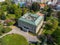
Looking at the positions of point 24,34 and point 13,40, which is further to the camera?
point 24,34

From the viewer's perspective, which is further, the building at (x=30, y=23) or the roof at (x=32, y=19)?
the roof at (x=32, y=19)

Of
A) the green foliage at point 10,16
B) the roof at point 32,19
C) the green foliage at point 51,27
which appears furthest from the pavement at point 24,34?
the green foliage at point 10,16

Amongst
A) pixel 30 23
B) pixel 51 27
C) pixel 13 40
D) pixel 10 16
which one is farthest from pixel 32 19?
pixel 10 16

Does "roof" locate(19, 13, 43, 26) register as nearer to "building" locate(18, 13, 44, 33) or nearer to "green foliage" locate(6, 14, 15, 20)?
"building" locate(18, 13, 44, 33)

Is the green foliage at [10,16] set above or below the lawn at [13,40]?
above

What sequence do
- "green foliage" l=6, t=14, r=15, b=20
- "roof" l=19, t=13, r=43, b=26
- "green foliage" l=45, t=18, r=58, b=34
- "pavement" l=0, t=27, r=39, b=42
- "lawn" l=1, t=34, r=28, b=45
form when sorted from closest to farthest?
"lawn" l=1, t=34, r=28, b=45, "pavement" l=0, t=27, r=39, b=42, "roof" l=19, t=13, r=43, b=26, "green foliage" l=45, t=18, r=58, b=34, "green foliage" l=6, t=14, r=15, b=20

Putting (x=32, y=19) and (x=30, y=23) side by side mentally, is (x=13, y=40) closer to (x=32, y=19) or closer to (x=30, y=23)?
(x=30, y=23)

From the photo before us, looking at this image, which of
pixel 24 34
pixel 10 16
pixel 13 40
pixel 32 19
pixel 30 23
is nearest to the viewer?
pixel 13 40

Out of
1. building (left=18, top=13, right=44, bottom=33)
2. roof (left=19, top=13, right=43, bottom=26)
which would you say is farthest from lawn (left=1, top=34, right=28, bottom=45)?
roof (left=19, top=13, right=43, bottom=26)

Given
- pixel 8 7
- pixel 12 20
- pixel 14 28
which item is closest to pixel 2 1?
pixel 8 7

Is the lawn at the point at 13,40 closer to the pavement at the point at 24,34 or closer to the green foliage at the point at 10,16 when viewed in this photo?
the pavement at the point at 24,34
